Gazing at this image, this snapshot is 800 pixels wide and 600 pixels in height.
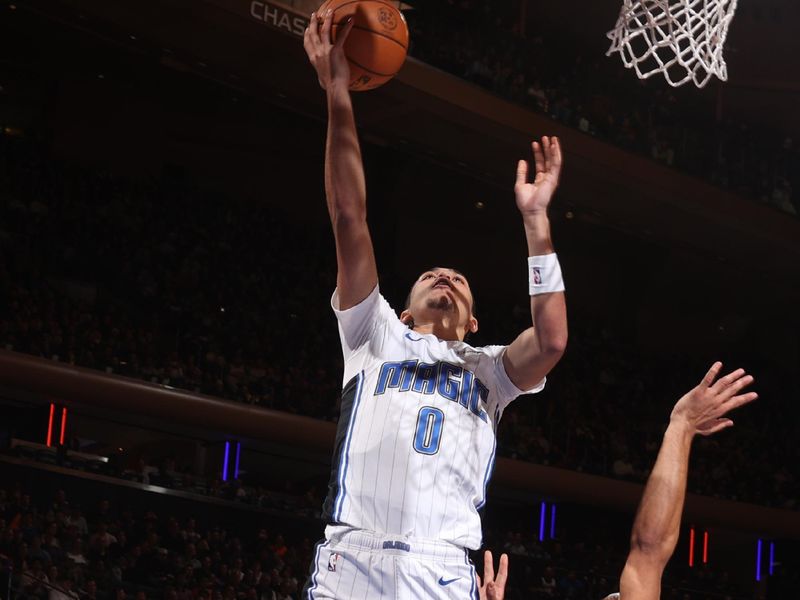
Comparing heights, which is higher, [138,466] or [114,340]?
[114,340]

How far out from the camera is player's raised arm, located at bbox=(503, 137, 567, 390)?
3131mm

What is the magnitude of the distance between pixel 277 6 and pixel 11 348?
5137 millimetres

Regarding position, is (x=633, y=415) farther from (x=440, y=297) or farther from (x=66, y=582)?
Answer: (x=440, y=297)

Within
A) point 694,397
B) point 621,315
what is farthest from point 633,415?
point 694,397

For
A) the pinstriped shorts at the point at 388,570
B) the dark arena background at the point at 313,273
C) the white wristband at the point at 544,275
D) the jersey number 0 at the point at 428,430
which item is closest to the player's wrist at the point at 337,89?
the white wristband at the point at 544,275

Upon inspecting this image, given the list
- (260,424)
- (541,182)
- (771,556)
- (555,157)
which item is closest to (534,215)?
(541,182)

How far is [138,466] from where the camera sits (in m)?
13.9

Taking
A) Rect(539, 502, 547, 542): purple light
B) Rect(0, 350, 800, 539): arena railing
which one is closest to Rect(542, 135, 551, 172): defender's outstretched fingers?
Rect(0, 350, 800, 539): arena railing

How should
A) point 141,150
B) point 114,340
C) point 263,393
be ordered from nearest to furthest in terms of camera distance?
point 114,340
point 263,393
point 141,150

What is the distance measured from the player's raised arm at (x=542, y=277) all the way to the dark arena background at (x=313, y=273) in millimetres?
7486

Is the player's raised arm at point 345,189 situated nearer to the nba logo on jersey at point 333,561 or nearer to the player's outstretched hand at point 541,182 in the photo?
the player's outstretched hand at point 541,182

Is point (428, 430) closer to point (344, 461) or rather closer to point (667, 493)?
point (344, 461)

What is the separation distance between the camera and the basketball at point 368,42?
372cm

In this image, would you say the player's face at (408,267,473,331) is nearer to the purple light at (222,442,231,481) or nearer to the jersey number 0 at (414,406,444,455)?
the jersey number 0 at (414,406,444,455)
